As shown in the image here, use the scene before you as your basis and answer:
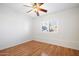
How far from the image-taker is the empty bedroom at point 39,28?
1.53m

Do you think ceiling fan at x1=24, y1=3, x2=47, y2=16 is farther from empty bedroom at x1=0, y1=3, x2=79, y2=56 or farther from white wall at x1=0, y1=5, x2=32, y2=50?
white wall at x1=0, y1=5, x2=32, y2=50

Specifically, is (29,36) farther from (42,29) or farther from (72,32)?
(72,32)

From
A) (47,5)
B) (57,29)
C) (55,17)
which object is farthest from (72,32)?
(47,5)

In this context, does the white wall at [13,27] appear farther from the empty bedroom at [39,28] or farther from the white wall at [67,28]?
the white wall at [67,28]

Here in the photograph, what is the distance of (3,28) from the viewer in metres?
1.53

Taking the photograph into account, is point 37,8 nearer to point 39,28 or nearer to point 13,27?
point 39,28

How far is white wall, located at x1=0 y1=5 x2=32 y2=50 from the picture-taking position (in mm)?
1541

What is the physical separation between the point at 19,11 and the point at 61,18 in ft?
2.90

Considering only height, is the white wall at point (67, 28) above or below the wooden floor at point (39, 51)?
above

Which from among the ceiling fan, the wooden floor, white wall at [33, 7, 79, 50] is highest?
the ceiling fan

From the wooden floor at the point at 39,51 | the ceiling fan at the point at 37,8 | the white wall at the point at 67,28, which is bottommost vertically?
the wooden floor at the point at 39,51

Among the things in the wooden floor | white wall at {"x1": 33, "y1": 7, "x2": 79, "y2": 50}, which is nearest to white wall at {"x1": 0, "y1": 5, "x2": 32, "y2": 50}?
the wooden floor

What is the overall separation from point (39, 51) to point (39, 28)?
0.49 m

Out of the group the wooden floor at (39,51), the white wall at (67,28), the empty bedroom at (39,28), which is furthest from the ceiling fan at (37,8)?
the wooden floor at (39,51)
